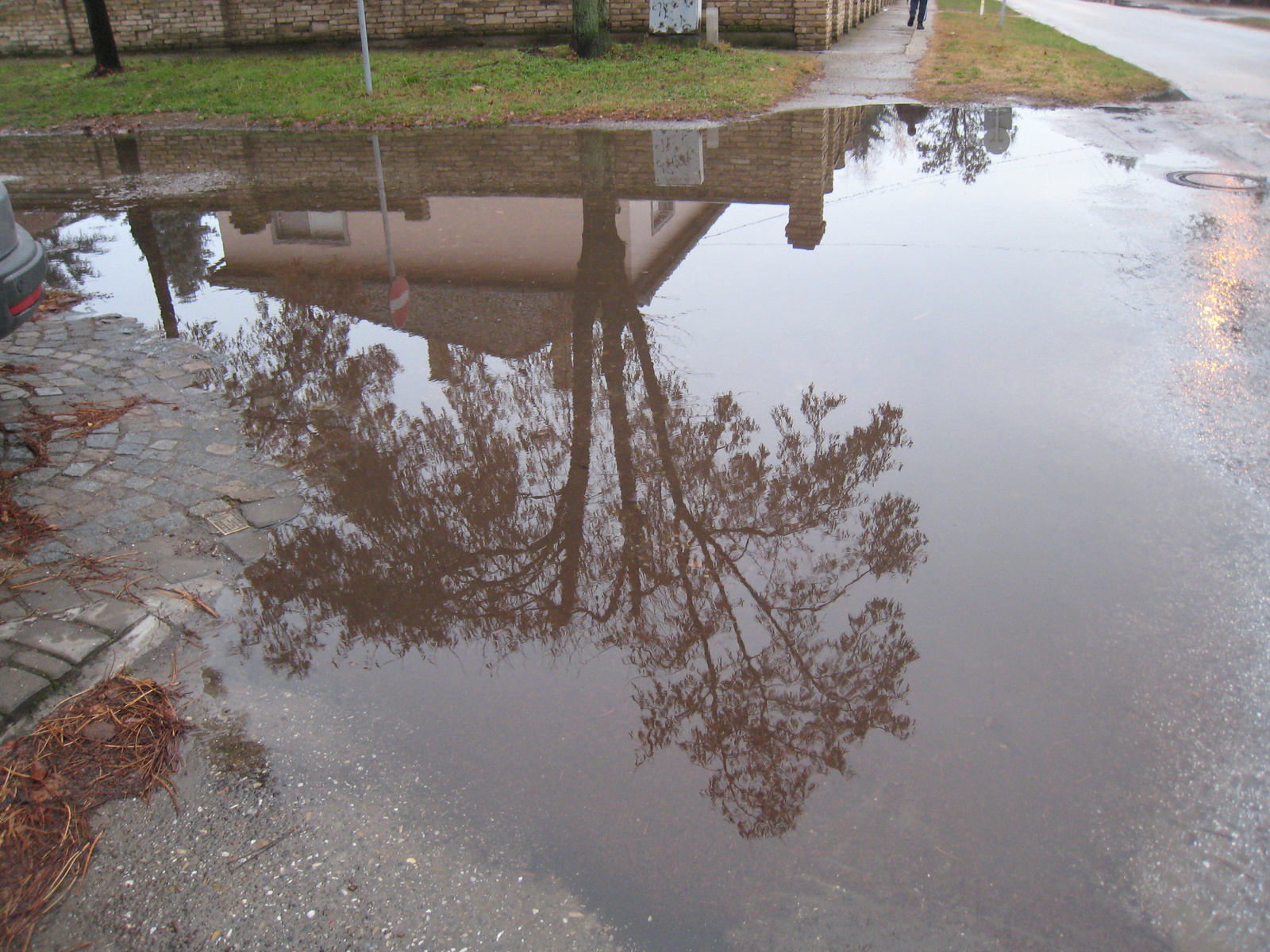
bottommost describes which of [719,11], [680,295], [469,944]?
[469,944]

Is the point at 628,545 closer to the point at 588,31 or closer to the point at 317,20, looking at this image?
the point at 588,31

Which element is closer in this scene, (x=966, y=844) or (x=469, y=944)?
(x=469, y=944)

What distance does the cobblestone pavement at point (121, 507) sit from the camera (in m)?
3.72

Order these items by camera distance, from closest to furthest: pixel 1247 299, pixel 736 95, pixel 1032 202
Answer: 1. pixel 1247 299
2. pixel 1032 202
3. pixel 736 95

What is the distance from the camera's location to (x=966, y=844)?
2812 millimetres

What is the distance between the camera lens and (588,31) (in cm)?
1820

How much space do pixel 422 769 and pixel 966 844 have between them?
1816 millimetres

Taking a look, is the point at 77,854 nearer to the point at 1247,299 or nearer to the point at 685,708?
the point at 685,708

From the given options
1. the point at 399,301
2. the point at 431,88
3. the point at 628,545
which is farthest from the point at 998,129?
the point at 628,545

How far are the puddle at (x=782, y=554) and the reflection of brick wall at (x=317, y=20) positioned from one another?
13909 mm

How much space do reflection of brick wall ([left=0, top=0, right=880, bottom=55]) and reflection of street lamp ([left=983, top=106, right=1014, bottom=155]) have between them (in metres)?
7.60

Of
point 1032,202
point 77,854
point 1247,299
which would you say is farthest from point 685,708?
point 1032,202

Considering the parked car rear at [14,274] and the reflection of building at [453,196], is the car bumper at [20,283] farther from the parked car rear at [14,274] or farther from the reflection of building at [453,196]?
the reflection of building at [453,196]

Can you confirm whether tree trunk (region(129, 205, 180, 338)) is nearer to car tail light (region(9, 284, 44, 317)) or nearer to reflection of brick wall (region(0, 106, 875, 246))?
reflection of brick wall (region(0, 106, 875, 246))
